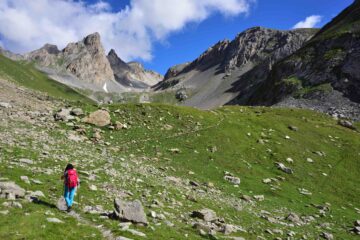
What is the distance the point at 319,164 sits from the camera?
55.6 m

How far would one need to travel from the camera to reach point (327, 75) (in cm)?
14388

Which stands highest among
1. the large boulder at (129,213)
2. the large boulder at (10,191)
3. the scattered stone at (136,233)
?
the large boulder at (10,191)

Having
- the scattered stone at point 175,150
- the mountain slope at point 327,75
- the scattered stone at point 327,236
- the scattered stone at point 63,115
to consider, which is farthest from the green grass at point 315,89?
the scattered stone at point 327,236

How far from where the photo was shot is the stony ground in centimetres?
2139

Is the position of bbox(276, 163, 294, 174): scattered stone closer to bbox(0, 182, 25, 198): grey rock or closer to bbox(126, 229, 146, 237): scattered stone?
bbox(126, 229, 146, 237): scattered stone

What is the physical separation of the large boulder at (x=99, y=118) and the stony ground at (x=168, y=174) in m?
0.15

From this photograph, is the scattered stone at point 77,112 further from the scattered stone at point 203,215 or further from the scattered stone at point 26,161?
the scattered stone at point 203,215

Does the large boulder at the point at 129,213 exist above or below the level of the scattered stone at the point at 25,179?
below

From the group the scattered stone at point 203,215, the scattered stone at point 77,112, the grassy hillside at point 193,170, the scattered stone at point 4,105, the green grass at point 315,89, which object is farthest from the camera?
the green grass at point 315,89

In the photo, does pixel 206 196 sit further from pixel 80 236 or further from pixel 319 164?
pixel 319 164

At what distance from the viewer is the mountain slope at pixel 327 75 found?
402 feet

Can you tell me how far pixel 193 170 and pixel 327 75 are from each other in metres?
117

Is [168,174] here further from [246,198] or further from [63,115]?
[63,115]

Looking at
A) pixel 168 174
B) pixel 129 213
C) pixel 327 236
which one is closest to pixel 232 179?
pixel 168 174
